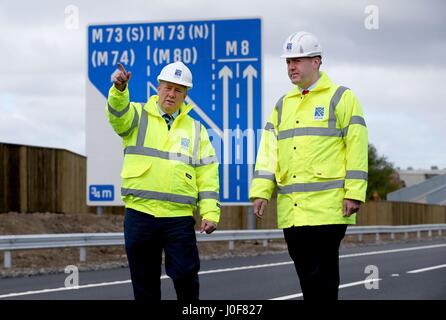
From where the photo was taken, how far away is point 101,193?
26875 millimetres

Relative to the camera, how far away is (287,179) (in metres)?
7.66

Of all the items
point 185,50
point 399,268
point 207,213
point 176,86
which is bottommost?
point 399,268

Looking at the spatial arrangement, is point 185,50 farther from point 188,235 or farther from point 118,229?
point 188,235

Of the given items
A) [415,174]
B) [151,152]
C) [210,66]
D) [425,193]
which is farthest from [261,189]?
[415,174]

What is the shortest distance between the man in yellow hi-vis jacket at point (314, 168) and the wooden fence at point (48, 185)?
61.1 ft

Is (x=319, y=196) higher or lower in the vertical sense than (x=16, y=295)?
higher

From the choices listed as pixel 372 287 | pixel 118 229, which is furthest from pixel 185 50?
pixel 372 287

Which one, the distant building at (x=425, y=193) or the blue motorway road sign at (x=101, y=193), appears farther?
the distant building at (x=425, y=193)

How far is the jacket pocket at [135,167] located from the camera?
802 cm

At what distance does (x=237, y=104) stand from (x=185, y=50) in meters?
1.95

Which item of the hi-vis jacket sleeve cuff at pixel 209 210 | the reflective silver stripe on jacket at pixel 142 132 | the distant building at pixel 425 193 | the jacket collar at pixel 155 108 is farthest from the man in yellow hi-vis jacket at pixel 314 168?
the distant building at pixel 425 193

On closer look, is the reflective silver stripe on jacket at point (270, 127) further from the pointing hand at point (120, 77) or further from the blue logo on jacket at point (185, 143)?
the pointing hand at point (120, 77)

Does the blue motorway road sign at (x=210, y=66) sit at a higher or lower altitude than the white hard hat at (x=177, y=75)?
higher

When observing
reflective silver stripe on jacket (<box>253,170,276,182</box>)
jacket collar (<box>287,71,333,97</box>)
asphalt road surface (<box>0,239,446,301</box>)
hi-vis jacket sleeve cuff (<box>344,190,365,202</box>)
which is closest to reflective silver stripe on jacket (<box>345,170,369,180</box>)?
hi-vis jacket sleeve cuff (<box>344,190,365,202</box>)
